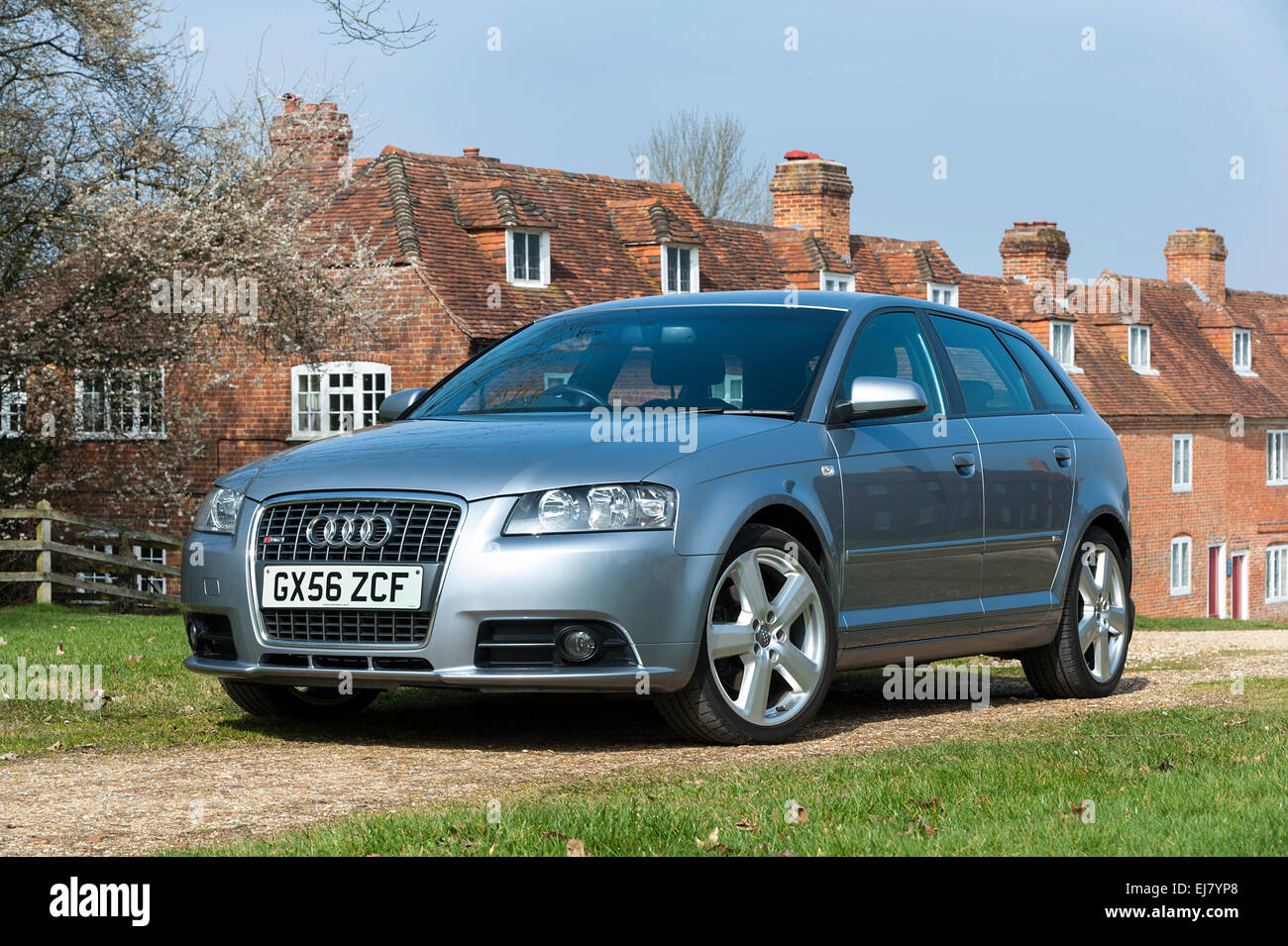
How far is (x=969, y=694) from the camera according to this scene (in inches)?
358

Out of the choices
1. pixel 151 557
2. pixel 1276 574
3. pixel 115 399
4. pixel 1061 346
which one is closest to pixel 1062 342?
pixel 1061 346

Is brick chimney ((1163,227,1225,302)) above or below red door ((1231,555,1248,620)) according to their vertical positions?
above

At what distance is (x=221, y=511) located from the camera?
6.89 meters

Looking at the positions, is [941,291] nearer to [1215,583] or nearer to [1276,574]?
[1215,583]

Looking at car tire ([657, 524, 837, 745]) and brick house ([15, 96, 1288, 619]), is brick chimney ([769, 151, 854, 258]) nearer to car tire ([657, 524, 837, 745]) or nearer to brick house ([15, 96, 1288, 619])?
brick house ([15, 96, 1288, 619])

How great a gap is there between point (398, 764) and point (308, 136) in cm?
1930

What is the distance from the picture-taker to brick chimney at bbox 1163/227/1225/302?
57844 mm

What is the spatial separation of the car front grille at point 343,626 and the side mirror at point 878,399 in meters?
2.01

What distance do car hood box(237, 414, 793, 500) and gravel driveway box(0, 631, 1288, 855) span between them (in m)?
1.03

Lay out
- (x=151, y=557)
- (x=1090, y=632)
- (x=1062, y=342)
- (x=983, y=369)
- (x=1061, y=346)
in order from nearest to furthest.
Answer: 1. (x=983, y=369)
2. (x=1090, y=632)
3. (x=151, y=557)
4. (x=1061, y=346)
5. (x=1062, y=342)

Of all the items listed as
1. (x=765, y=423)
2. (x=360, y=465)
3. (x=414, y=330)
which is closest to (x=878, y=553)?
(x=765, y=423)

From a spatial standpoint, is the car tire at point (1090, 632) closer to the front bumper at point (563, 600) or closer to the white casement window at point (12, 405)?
the front bumper at point (563, 600)

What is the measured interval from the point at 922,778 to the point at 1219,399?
160 feet

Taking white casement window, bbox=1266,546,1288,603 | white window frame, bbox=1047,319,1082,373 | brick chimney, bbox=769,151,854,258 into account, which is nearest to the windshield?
brick chimney, bbox=769,151,854,258
